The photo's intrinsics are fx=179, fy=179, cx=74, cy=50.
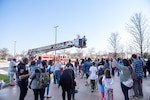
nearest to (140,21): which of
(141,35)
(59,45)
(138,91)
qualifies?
(141,35)

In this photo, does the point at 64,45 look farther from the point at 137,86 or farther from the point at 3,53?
the point at 3,53

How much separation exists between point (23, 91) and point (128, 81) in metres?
3.74

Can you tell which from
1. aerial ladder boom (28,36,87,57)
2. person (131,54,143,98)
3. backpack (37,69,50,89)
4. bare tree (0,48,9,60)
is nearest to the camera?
backpack (37,69,50,89)

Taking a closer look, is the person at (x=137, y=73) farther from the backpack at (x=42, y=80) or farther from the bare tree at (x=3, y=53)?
the bare tree at (x=3, y=53)

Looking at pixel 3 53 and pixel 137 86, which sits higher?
pixel 3 53

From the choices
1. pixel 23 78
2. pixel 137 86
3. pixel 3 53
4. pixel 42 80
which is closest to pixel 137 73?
pixel 137 86

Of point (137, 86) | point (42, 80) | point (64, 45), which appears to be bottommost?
point (137, 86)

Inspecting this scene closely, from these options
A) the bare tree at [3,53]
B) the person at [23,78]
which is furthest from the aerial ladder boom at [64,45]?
the bare tree at [3,53]

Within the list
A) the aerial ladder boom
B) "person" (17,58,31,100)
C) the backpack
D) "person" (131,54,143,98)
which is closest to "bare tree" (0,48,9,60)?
the aerial ladder boom

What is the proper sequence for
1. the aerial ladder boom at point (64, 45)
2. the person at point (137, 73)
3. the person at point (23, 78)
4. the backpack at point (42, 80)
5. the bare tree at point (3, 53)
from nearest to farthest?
the backpack at point (42, 80) → the person at point (23, 78) → the person at point (137, 73) → the aerial ladder boom at point (64, 45) → the bare tree at point (3, 53)

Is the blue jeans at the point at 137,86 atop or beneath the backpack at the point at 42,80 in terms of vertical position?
beneath

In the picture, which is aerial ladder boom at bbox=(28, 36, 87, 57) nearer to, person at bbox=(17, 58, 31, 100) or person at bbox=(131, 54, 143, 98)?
person at bbox=(131, 54, 143, 98)

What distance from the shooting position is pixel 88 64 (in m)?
13.8

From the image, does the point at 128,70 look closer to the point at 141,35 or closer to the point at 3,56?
the point at 141,35
